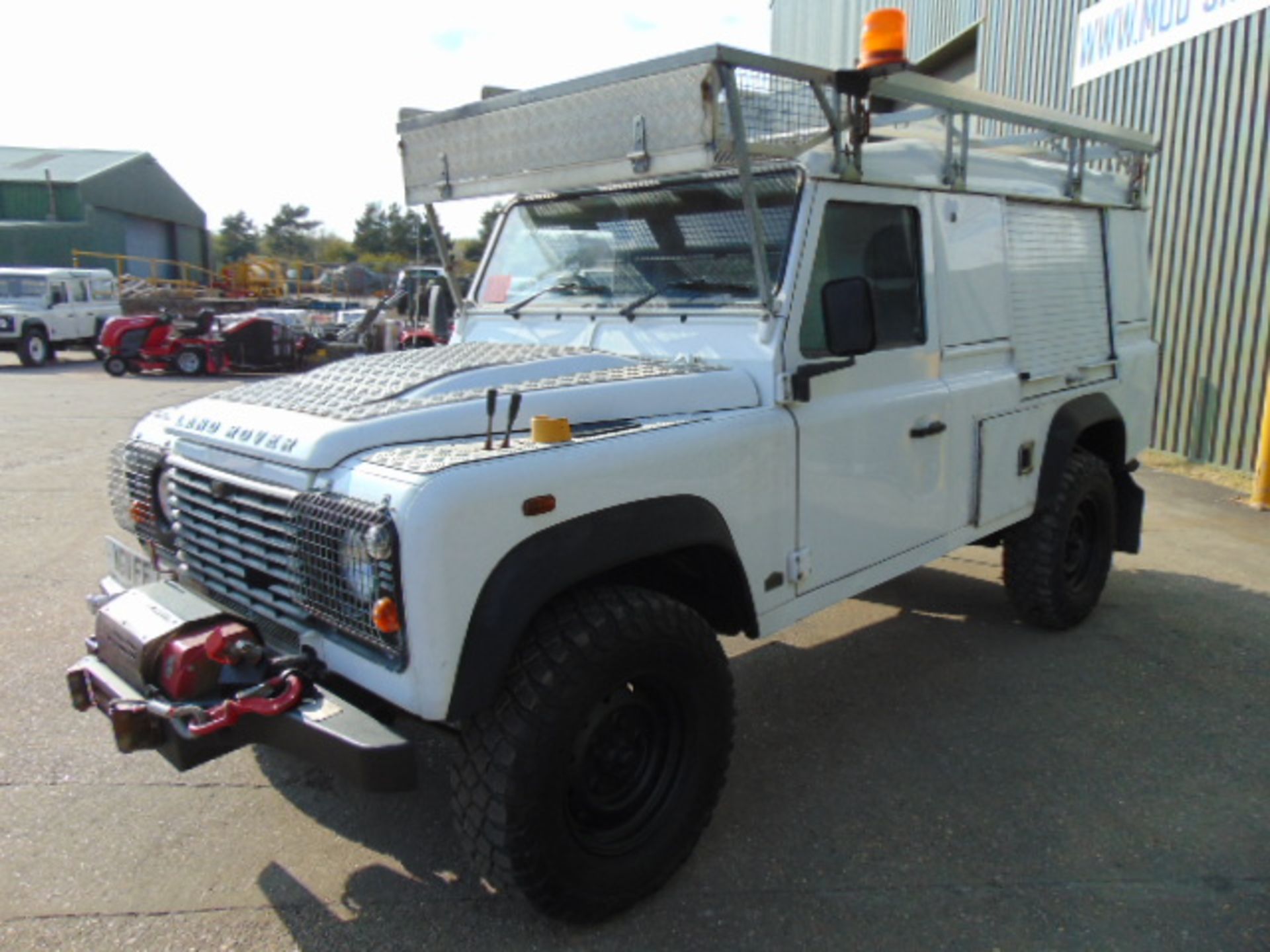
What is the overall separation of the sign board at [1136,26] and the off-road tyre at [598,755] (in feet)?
28.4

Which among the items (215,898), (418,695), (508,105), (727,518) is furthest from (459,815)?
(508,105)

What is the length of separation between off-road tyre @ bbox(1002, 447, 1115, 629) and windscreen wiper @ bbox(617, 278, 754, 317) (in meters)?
2.13

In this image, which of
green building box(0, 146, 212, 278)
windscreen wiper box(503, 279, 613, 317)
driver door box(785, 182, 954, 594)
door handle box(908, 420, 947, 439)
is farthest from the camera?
green building box(0, 146, 212, 278)

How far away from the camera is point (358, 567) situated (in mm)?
2414

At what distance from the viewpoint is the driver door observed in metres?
3.37

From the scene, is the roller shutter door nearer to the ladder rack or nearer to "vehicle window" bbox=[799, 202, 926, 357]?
the ladder rack

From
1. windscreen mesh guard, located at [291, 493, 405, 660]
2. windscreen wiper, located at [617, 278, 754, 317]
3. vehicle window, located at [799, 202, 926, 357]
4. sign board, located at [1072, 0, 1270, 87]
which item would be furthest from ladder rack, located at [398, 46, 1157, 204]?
sign board, located at [1072, 0, 1270, 87]

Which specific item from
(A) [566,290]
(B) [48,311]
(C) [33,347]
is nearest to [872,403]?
(A) [566,290]

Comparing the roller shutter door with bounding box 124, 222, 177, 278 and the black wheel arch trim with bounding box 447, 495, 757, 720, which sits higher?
the roller shutter door with bounding box 124, 222, 177, 278

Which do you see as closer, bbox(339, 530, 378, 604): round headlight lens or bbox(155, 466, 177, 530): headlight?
bbox(339, 530, 378, 604): round headlight lens

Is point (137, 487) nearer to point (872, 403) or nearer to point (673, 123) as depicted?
point (673, 123)

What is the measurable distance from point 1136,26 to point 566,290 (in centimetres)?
852

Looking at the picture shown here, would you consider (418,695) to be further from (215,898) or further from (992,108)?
(992,108)

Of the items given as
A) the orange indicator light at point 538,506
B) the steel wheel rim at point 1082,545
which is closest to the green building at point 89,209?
the steel wheel rim at point 1082,545
